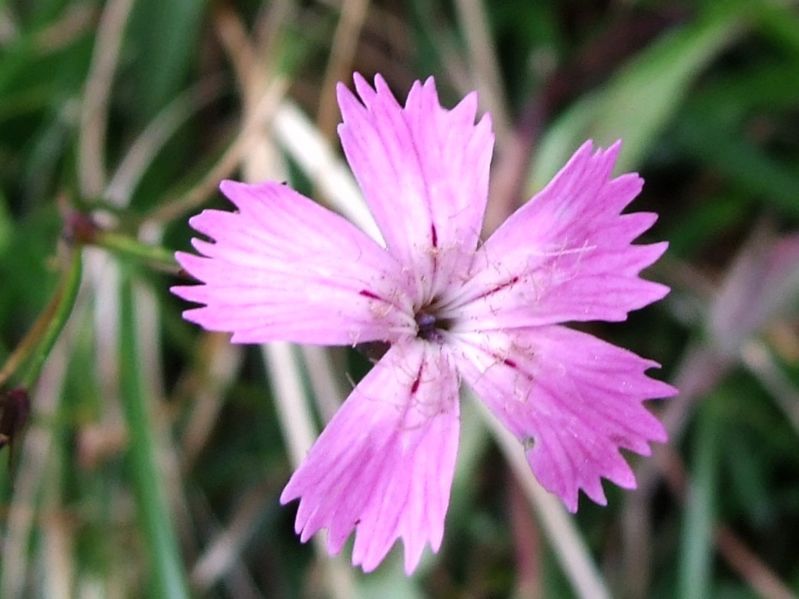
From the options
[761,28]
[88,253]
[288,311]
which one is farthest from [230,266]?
[761,28]

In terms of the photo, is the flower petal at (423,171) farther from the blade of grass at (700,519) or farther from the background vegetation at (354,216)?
the blade of grass at (700,519)

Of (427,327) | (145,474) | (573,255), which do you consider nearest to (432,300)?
(427,327)

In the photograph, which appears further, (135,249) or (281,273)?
(135,249)

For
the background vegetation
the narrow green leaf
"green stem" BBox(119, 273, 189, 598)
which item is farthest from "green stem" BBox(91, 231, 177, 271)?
the narrow green leaf

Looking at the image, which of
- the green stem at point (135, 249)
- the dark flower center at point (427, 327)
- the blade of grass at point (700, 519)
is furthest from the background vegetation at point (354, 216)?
the dark flower center at point (427, 327)

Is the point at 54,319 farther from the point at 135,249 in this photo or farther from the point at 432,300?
the point at 432,300

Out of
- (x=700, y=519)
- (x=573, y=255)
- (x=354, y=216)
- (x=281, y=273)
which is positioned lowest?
(x=700, y=519)

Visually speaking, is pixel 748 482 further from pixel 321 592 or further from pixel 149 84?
pixel 149 84
